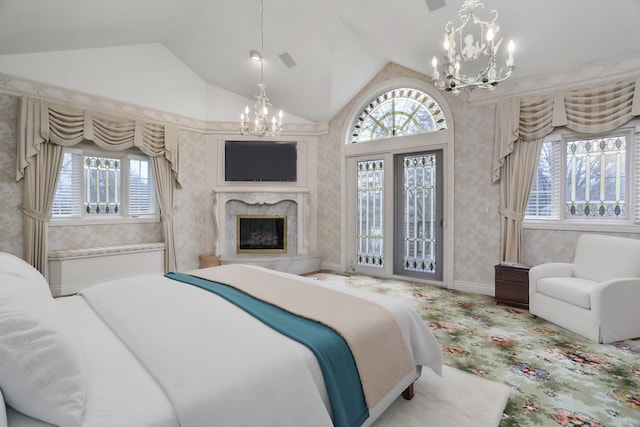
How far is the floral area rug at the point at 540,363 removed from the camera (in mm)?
1809

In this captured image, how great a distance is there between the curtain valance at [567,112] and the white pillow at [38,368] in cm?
446

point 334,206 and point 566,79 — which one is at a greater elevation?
point 566,79

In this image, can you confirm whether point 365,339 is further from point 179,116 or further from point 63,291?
point 179,116

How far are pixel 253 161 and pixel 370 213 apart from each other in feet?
7.27

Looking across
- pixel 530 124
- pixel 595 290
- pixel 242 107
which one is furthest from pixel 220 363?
pixel 242 107

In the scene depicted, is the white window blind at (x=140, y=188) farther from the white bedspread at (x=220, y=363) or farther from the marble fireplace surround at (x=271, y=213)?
the white bedspread at (x=220, y=363)

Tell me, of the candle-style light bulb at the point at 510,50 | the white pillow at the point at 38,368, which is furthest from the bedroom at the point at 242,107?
the white pillow at the point at 38,368

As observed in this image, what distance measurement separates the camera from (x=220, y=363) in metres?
1.15

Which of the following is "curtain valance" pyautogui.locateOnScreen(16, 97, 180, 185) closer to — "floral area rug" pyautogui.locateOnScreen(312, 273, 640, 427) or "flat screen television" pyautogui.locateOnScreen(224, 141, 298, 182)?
"flat screen television" pyautogui.locateOnScreen(224, 141, 298, 182)

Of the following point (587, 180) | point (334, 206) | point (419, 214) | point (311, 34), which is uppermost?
point (311, 34)

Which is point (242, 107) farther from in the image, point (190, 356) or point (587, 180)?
point (190, 356)

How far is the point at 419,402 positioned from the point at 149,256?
4.35 metres

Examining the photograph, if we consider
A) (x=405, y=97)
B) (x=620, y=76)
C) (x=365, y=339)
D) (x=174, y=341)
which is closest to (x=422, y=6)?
(x=405, y=97)

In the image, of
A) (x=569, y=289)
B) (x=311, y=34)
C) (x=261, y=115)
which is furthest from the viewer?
(x=311, y=34)
